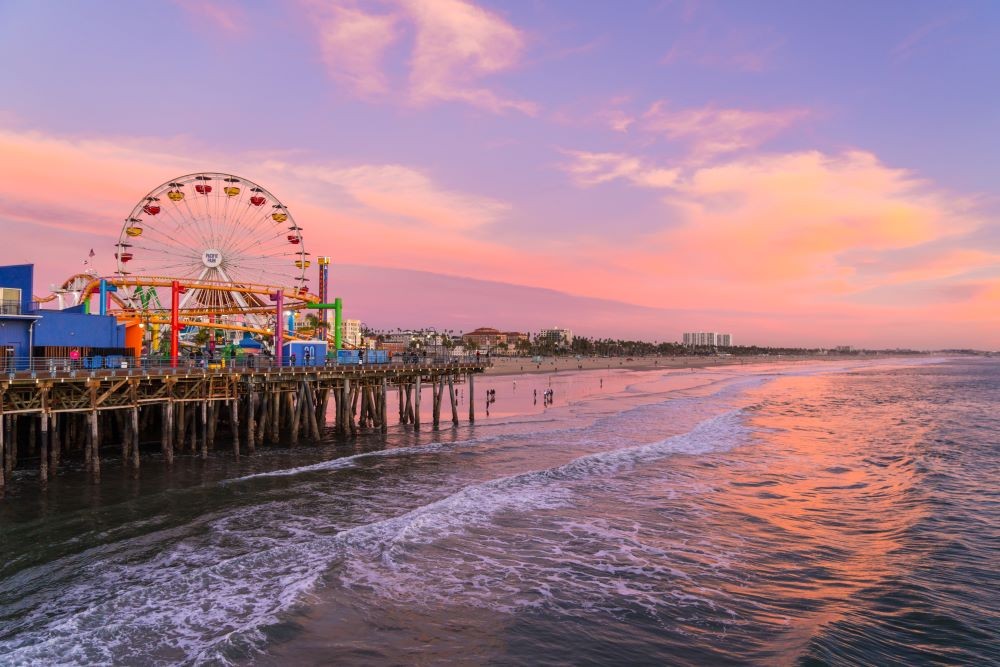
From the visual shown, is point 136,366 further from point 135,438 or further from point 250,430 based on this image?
point 250,430

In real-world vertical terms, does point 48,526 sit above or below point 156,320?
below

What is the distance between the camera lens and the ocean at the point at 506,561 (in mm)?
10570

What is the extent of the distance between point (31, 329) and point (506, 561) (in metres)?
24.3

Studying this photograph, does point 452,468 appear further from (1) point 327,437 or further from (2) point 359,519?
(1) point 327,437

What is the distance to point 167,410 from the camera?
81.8 feet

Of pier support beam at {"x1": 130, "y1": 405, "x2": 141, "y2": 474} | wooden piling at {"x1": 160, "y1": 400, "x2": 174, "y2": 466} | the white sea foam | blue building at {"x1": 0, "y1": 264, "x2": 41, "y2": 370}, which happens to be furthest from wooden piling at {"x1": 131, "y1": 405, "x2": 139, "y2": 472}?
the white sea foam

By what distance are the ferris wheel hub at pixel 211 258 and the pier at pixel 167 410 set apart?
589 inches

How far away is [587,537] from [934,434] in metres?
31.4

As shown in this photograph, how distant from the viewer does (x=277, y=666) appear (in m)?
9.69

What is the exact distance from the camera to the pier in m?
21.8

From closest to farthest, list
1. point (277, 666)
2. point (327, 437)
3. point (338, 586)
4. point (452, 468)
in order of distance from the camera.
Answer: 1. point (277, 666)
2. point (338, 586)
3. point (452, 468)
4. point (327, 437)

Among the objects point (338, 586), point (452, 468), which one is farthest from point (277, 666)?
point (452, 468)

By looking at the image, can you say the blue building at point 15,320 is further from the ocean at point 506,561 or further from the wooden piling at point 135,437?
the ocean at point 506,561

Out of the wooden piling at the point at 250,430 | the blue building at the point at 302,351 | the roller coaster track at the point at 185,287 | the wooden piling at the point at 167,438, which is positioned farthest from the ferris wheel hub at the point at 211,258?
the wooden piling at the point at 167,438
